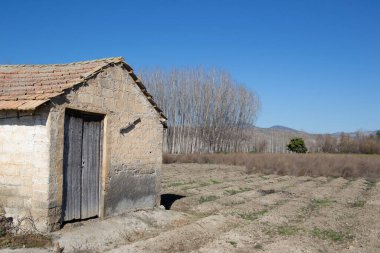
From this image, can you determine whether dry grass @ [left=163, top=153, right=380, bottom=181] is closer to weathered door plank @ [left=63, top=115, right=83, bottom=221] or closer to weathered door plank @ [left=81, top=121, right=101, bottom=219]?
weathered door plank @ [left=81, top=121, right=101, bottom=219]

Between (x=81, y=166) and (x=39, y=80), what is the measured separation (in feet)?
6.93

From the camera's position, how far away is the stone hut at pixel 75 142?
24.3 ft

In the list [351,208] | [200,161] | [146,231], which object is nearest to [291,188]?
[351,208]

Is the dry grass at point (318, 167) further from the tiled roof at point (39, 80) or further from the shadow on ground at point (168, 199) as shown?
the tiled roof at point (39, 80)

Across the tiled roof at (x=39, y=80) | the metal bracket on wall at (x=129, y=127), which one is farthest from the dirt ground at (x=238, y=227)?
the tiled roof at (x=39, y=80)

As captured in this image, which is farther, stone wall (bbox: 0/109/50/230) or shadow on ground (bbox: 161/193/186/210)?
shadow on ground (bbox: 161/193/186/210)

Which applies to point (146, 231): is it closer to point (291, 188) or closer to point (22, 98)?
point (22, 98)

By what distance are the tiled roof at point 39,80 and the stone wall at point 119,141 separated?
18 cm

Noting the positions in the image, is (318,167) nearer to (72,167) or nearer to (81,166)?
(81,166)

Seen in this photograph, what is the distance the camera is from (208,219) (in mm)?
10188

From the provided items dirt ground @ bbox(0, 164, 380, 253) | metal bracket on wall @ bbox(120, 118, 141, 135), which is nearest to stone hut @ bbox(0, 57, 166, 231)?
metal bracket on wall @ bbox(120, 118, 141, 135)

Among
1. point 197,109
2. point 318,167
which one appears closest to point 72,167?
point 318,167

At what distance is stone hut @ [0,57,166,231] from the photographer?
7.39 m

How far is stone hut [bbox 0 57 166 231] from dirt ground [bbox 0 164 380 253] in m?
0.54
